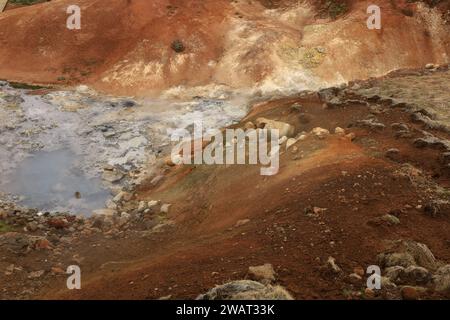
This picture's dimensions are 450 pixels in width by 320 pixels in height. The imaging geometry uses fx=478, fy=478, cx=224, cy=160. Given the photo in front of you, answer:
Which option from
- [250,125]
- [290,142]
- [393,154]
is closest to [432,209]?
[393,154]

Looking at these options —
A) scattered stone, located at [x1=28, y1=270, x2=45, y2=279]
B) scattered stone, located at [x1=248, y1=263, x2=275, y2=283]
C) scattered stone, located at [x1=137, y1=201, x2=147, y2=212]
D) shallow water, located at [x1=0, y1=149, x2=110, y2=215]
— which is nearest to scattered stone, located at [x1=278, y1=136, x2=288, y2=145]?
scattered stone, located at [x1=137, y1=201, x2=147, y2=212]

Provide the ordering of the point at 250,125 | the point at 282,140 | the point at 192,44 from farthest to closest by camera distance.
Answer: the point at 192,44 < the point at 250,125 < the point at 282,140

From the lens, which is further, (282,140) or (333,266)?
(282,140)

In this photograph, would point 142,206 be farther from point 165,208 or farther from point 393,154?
point 393,154

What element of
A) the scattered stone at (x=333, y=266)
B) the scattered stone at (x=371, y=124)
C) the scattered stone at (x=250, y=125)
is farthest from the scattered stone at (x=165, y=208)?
the scattered stone at (x=333, y=266)

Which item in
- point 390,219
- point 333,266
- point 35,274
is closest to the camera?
point 333,266

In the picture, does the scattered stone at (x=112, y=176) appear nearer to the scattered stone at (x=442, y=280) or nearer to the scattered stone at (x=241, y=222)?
the scattered stone at (x=241, y=222)

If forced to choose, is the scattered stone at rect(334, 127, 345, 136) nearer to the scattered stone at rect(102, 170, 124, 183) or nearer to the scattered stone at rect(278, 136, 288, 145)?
the scattered stone at rect(278, 136, 288, 145)

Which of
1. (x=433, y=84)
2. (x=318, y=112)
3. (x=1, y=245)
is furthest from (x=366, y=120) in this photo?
(x=1, y=245)
